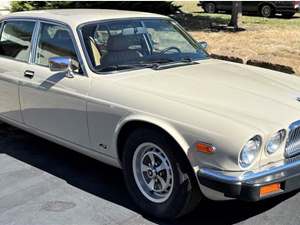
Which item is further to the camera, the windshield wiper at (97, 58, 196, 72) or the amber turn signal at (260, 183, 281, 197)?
the windshield wiper at (97, 58, 196, 72)

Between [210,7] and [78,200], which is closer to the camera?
[78,200]

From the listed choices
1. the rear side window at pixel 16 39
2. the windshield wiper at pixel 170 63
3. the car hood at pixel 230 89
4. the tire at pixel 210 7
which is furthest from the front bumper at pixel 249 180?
the tire at pixel 210 7

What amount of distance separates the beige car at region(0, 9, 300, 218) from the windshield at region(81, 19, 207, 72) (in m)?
0.01

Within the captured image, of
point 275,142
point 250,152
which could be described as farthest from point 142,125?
point 275,142

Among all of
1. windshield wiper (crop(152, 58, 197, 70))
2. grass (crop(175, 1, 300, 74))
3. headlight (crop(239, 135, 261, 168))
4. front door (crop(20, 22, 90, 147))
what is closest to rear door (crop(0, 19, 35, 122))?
front door (crop(20, 22, 90, 147))

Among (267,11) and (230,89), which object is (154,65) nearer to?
(230,89)

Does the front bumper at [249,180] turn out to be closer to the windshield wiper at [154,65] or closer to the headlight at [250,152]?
the headlight at [250,152]

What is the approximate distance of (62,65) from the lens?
4.68m

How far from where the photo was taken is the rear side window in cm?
553

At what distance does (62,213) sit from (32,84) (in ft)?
4.92

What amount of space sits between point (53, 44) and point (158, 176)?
1941mm

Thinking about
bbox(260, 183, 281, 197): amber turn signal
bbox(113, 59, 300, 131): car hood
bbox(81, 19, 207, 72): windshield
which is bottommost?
bbox(260, 183, 281, 197): amber turn signal

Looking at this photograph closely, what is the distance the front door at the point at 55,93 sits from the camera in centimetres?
469

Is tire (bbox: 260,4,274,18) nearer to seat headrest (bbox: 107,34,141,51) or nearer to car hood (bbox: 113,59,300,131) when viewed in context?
car hood (bbox: 113,59,300,131)
